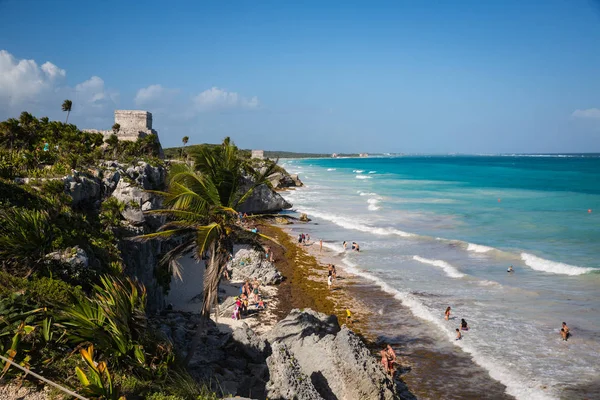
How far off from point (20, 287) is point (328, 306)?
1358 centimetres

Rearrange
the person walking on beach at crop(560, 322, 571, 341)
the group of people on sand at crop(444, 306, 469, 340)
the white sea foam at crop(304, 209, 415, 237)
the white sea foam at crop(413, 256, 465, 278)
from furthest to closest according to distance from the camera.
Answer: the white sea foam at crop(304, 209, 415, 237) → the white sea foam at crop(413, 256, 465, 278) → the group of people on sand at crop(444, 306, 469, 340) → the person walking on beach at crop(560, 322, 571, 341)

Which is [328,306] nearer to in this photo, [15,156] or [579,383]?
[579,383]

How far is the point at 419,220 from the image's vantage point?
4106cm

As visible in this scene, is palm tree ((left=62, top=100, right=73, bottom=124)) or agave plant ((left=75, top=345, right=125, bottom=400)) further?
palm tree ((left=62, top=100, right=73, bottom=124))

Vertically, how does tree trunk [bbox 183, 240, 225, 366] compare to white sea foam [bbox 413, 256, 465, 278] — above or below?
above

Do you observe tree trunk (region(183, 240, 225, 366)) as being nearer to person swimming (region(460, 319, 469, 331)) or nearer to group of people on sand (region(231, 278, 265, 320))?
group of people on sand (region(231, 278, 265, 320))

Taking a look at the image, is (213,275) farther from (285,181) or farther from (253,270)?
(285,181)

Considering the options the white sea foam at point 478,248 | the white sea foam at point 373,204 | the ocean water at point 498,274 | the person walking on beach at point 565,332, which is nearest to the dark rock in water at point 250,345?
the ocean water at point 498,274

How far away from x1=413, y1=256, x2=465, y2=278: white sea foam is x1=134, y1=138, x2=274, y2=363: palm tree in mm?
17207

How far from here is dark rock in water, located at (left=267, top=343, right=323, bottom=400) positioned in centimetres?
859

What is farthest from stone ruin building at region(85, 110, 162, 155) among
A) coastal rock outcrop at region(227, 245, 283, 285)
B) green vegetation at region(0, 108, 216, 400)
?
green vegetation at region(0, 108, 216, 400)

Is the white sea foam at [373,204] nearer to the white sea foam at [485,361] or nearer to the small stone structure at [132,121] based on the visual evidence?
the small stone structure at [132,121]

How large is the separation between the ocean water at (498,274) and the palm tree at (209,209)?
8.75 m

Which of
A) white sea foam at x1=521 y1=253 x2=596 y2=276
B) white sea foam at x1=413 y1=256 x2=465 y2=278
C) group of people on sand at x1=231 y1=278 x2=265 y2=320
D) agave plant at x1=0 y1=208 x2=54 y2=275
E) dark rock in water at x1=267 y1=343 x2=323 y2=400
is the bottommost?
group of people on sand at x1=231 y1=278 x2=265 y2=320
